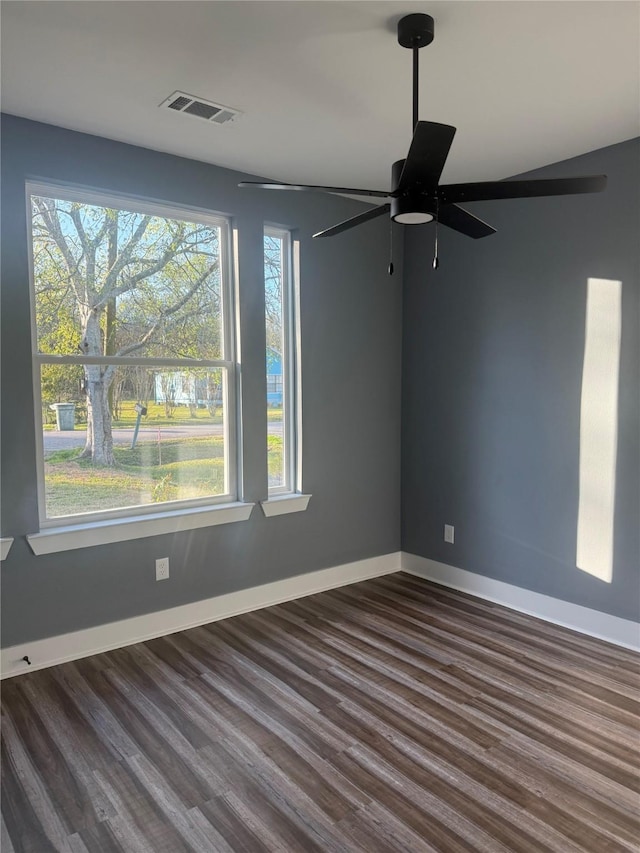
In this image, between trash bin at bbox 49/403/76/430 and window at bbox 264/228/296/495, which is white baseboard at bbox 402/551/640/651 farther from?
trash bin at bbox 49/403/76/430

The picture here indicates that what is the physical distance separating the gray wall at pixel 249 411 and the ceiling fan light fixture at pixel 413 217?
146 centimetres

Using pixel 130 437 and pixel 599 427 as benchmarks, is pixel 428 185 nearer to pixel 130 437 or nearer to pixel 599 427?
pixel 599 427

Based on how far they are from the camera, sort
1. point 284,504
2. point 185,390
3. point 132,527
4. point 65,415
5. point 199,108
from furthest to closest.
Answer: point 284,504 < point 185,390 < point 132,527 < point 65,415 < point 199,108

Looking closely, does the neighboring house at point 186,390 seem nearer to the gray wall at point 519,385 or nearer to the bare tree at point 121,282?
the bare tree at point 121,282

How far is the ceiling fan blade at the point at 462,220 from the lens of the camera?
2.17m

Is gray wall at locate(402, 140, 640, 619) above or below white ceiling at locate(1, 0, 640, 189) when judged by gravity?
below

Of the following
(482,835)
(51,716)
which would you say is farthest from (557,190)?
(51,716)

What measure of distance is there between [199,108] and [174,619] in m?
2.62

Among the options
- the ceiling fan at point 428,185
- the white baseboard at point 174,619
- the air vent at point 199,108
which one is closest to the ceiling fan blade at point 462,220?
the ceiling fan at point 428,185

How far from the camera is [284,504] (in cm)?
378

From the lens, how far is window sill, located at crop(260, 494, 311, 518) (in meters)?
3.71

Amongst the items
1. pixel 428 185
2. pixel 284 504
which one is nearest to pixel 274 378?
pixel 284 504

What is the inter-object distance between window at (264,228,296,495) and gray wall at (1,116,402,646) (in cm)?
10

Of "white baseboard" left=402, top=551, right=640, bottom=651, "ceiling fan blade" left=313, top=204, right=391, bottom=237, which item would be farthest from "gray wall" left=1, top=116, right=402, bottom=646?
"ceiling fan blade" left=313, top=204, right=391, bottom=237
